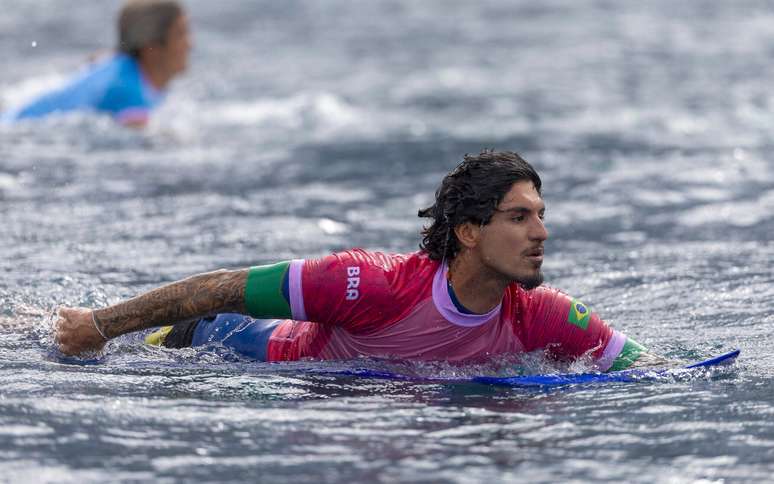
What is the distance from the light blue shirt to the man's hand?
6561mm

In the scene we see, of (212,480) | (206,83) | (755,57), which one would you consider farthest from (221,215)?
(755,57)

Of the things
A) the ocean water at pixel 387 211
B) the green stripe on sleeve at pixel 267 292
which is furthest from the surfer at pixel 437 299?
the ocean water at pixel 387 211

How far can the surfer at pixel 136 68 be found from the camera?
1264 centimetres

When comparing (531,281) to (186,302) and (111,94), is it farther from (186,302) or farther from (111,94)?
(111,94)

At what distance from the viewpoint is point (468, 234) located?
241 inches

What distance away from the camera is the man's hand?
6.31 metres

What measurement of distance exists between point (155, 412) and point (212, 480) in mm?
826

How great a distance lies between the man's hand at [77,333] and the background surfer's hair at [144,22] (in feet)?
21.5

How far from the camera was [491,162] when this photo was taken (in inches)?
240

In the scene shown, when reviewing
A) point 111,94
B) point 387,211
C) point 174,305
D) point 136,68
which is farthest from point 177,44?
point 174,305

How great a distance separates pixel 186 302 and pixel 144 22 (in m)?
7.20

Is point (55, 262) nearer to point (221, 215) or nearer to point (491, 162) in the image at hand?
point (221, 215)

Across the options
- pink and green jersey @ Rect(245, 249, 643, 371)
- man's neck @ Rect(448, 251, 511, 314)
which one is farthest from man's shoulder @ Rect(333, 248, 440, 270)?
man's neck @ Rect(448, 251, 511, 314)

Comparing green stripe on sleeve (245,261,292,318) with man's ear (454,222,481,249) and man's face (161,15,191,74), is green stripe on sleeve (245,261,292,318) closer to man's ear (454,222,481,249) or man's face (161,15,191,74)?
man's ear (454,222,481,249)
